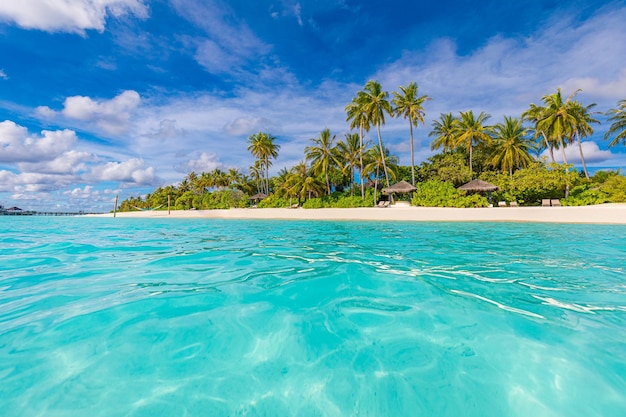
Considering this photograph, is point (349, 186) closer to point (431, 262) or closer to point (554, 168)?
point (554, 168)

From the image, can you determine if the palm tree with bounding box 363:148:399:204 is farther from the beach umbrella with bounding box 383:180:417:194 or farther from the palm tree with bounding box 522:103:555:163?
the palm tree with bounding box 522:103:555:163

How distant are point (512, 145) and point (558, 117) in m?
4.61

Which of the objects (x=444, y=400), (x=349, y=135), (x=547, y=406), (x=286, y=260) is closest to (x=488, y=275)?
(x=547, y=406)

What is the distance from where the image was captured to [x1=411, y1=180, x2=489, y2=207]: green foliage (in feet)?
88.0

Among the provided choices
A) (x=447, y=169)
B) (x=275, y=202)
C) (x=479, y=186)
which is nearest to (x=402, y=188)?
(x=447, y=169)

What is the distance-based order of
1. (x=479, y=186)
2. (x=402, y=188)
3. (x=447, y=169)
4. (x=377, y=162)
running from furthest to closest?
(x=377, y=162)
(x=447, y=169)
(x=402, y=188)
(x=479, y=186)

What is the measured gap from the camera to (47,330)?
3062 millimetres

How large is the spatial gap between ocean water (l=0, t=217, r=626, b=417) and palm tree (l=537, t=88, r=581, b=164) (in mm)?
32362

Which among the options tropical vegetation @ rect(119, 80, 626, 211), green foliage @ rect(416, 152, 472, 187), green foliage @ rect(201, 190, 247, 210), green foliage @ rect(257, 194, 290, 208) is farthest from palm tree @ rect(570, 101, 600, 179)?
green foliage @ rect(201, 190, 247, 210)

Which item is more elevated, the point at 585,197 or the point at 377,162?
the point at 377,162

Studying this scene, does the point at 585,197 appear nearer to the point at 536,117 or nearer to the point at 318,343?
the point at 536,117

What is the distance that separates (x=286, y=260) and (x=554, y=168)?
31.0 meters

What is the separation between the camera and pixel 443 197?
28.3m

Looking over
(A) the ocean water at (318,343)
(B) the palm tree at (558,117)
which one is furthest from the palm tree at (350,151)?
(A) the ocean water at (318,343)
